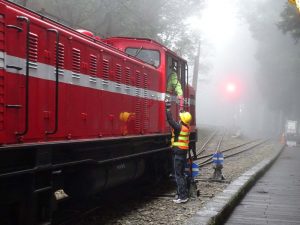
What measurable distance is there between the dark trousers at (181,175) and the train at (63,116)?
0.76 meters

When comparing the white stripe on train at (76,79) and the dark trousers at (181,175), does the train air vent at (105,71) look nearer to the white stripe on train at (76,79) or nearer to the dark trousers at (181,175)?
the white stripe on train at (76,79)

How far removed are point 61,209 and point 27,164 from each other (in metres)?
3.12

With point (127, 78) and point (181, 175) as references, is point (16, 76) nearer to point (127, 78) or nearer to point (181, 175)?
point (127, 78)

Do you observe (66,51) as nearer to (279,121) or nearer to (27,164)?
(27,164)

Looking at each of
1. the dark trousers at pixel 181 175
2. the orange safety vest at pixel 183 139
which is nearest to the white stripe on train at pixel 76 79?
the orange safety vest at pixel 183 139

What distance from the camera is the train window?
11281mm

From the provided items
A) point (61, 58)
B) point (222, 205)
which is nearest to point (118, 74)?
point (61, 58)

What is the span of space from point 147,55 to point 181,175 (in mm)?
3330

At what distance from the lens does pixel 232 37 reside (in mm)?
116625

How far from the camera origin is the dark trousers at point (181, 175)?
9422 mm

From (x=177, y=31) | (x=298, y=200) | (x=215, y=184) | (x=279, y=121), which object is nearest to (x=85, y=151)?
(x=298, y=200)

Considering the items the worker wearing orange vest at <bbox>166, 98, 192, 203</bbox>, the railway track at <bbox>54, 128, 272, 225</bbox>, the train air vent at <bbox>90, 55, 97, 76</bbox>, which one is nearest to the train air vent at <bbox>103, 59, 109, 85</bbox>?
the train air vent at <bbox>90, 55, 97, 76</bbox>

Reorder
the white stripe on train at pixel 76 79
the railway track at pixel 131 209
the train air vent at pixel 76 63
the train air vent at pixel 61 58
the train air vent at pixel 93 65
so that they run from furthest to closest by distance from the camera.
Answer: the railway track at pixel 131 209 < the train air vent at pixel 93 65 < the train air vent at pixel 76 63 < the train air vent at pixel 61 58 < the white stripe on train at pixel 76 79

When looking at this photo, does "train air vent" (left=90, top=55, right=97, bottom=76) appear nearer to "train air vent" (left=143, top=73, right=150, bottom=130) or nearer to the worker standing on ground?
"train air vent" (left=143, top=73, right=150, bottom=130)
